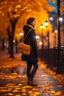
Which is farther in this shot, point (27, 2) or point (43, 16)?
point (43, 16)

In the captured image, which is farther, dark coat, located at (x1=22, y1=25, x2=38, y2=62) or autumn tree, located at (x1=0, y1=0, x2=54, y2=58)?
autumn tree, located at (x1=0, y1=0, x2=54, y2=58)

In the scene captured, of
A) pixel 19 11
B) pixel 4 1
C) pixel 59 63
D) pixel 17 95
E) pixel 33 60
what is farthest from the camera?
pixel 19 11

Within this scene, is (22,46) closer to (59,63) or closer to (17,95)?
(17,95)

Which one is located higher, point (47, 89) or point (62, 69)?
point (47, 89)

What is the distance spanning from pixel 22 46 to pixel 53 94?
9.31 feet

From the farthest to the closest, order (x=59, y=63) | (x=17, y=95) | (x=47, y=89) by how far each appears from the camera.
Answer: (x=59, y=63), (x=47, y=89), (x=17, y=95)

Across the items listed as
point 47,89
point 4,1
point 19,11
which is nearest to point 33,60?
point 47,89

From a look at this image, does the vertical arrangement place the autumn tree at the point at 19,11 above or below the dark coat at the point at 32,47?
below

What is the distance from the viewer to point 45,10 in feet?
124

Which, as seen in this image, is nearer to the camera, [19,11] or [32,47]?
[32,47]

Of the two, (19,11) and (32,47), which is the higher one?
(32,47)

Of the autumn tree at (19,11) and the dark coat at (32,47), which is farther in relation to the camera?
the autumn tree at (19,11)

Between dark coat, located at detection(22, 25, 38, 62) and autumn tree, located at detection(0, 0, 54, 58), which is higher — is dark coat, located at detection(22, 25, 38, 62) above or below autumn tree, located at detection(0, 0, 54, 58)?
above

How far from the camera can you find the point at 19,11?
35688 mm
